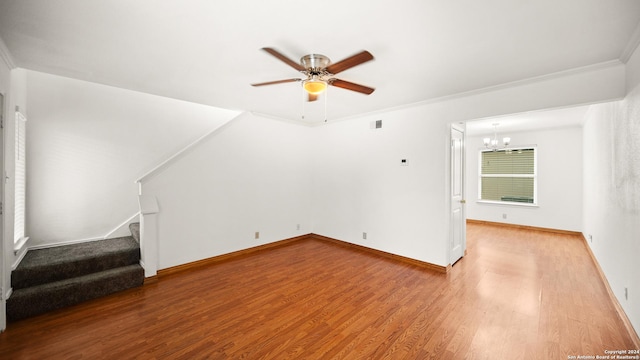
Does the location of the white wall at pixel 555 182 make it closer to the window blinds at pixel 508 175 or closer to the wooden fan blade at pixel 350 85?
the window blinds at pixel 508 175

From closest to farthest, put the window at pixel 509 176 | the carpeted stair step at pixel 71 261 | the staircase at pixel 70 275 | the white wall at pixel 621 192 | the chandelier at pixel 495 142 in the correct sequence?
1. the white wall at pixel 621 192
2. the staircase at pixel 70 275
3. the carpeted stair step at pixel 71 261
4. the chandelier at pixel 495 142
5. the window at pixel 509 176

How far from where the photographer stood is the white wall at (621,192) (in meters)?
2.11

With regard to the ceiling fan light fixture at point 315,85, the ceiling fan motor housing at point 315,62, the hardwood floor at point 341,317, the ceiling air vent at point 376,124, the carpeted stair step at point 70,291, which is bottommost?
the hardwood floor at point 341,317

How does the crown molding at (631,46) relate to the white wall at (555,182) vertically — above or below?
above

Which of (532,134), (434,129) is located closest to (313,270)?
(434,129)

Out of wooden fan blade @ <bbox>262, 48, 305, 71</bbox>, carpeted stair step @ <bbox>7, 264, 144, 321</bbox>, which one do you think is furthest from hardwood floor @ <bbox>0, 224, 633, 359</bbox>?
wooden fan blade @ <bbox>262, 48, 305, 71</bbox>

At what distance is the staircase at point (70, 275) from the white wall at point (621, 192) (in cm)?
519

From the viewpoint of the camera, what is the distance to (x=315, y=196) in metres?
5.53

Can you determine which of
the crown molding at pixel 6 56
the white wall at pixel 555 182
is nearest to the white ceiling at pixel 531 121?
the white wall at pixel 555 182

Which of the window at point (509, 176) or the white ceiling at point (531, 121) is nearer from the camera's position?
the white ceiling at point (531, 121)

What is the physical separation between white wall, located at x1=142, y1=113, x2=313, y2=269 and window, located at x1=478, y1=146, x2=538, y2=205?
209 inches

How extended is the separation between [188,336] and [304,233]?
335 centimetres

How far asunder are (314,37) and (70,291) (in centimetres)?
360

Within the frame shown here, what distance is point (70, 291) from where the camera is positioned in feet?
8.64
